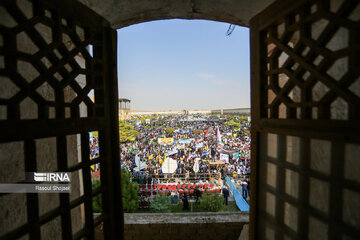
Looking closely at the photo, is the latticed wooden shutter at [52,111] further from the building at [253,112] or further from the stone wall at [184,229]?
the stone wall at [184,229]

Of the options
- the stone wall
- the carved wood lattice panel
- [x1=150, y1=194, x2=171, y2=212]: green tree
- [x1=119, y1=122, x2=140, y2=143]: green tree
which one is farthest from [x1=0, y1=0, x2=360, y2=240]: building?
[x1=119, y1=122, x2=140, y2=143]: green tree

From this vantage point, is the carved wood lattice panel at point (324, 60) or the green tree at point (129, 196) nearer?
the carved wood lattice panel at point (324, 60)

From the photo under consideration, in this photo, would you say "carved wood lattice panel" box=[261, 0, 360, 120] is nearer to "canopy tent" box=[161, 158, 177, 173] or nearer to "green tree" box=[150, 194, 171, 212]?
"green tree" box=[150, 194, 171, 212]

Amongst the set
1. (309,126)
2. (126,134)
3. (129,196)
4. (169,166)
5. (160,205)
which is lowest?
(160,205)

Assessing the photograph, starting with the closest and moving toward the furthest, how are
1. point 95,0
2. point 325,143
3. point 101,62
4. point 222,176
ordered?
point 325,143, point 101,62, point 95,0, point 222,176

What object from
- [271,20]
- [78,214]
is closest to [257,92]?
Answer: [271,20]

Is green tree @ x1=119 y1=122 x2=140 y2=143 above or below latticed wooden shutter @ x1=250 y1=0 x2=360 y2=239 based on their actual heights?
below

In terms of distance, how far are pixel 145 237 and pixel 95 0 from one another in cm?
409

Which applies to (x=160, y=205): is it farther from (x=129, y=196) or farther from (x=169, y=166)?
(x=169, y=166)

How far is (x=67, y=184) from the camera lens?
1920 mm

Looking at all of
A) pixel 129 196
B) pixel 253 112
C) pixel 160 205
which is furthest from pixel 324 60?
pixel 160 205

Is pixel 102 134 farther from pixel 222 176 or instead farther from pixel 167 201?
pixel 222 176

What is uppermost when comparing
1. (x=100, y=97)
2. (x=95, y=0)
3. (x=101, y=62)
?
(x=95, y=0)

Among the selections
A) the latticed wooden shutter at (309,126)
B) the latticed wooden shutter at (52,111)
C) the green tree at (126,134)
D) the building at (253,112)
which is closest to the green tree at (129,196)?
the latticed wooden shutter at (52,111)
